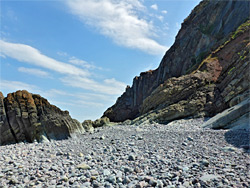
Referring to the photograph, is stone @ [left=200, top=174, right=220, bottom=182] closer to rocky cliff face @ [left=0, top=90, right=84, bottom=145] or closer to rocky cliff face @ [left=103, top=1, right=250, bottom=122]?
rocky cliff face @ [left=0, top=90, right=84, bottom=145]

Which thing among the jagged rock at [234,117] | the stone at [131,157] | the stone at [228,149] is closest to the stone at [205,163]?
the stone at [228,149]

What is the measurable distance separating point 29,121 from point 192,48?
87.2 feet

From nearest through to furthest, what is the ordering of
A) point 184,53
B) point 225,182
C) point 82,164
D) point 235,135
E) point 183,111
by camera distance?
point 225,182 → point 82,164 → point 235,135 → point 183,111 → point 184,53

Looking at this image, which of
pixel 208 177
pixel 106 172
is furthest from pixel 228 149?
pixel 106 172

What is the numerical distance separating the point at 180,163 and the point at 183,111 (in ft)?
46.5

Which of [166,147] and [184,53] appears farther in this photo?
[184,53]

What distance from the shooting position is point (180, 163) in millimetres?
6672

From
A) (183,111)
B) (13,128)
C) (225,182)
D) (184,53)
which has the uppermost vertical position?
(184,53)

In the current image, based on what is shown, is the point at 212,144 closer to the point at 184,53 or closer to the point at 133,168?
the point at 133,168

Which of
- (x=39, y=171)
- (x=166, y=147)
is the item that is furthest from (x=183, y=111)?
(x=39, y=171)

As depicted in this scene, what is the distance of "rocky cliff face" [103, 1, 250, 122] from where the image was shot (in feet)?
88.7

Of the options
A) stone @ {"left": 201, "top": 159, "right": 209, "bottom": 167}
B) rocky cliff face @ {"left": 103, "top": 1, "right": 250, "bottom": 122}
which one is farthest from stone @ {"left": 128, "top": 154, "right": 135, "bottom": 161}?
rocky cliff face @ {"left": 103, "top": 1, "right": 250, "bottom": 122}

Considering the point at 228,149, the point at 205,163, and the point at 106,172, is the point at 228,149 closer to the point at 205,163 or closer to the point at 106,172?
the point at 205,163

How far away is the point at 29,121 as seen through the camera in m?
15.6
